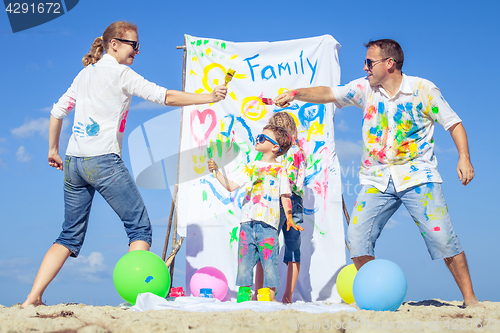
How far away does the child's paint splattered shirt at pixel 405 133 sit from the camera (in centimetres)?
296

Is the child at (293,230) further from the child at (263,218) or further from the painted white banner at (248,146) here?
the painted white banner at (248,146)

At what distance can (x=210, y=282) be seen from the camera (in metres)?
3.78

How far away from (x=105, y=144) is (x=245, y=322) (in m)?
1.61

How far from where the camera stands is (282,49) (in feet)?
15.4

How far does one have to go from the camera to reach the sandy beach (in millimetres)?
1846

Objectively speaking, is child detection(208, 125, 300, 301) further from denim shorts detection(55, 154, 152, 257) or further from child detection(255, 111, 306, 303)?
denim shorts detection(55, 154, 152, 257)

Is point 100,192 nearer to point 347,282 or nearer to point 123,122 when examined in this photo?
point 123,122

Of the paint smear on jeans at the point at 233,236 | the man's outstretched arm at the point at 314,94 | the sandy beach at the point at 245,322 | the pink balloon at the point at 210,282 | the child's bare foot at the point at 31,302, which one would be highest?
the man's outstretched arm at the point at 314,94

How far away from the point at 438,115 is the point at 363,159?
587 mm

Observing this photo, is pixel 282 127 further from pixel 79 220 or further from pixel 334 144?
pixel 79 220

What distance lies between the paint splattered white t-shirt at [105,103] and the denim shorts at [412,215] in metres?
1.59

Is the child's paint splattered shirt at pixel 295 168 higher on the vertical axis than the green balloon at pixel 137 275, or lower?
higher

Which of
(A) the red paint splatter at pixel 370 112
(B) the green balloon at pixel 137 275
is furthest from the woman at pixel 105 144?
(A) the red paint splatter at pixel 370 112

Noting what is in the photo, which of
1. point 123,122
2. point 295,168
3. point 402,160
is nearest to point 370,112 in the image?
point 402,160
